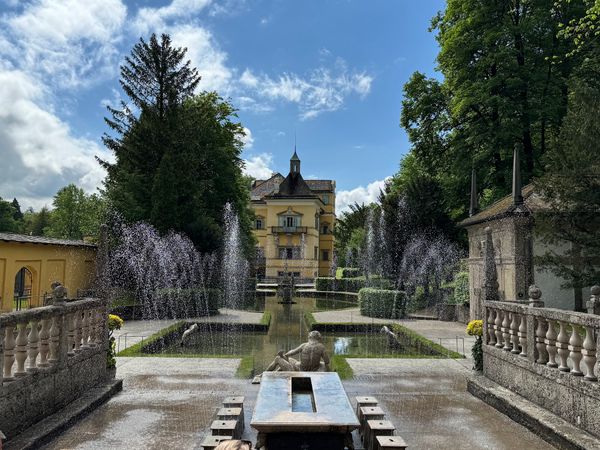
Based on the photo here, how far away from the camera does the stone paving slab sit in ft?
54.9

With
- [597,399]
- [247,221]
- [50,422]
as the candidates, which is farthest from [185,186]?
[597,399]

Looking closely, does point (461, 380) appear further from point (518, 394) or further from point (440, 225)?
point (440, 225)

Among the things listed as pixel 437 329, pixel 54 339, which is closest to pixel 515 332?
pixel 54 339

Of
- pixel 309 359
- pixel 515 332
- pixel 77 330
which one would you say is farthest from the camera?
pixel 309 359

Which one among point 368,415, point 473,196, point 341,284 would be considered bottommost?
point 368,415

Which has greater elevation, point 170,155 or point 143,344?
point 170,155

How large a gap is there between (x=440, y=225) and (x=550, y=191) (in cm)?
1925

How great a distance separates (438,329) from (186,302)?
13.3 metres

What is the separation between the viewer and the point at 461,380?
11.0m

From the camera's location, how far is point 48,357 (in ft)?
24.6

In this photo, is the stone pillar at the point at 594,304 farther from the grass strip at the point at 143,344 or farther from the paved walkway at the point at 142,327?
the paved walkway at the point at 142,327

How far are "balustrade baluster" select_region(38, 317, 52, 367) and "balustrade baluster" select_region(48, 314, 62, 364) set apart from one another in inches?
3.9

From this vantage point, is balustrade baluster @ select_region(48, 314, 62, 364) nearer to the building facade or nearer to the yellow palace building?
the building facade

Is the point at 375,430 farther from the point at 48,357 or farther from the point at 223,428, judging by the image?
the point at 48,357
